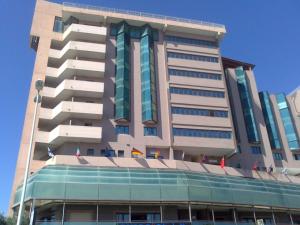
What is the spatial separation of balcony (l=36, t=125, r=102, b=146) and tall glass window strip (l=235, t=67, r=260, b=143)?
32331 mm

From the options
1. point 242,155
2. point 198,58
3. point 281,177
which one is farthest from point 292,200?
point 198,58

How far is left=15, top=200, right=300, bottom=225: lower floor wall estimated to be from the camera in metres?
44.2

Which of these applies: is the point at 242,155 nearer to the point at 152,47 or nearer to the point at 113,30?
the point at 152,47

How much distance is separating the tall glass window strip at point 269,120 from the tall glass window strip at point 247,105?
5040 millimetres

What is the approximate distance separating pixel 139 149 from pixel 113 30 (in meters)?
26.3

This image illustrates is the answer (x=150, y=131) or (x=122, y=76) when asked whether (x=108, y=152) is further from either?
(x=122, y=76)

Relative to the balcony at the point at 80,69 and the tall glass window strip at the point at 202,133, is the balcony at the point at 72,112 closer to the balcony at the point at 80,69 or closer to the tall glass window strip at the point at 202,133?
the balcony at the point at 80,69

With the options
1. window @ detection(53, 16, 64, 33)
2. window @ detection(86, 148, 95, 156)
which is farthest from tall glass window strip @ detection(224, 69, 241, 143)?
→ window @ detection(53, 16, 64, 33)

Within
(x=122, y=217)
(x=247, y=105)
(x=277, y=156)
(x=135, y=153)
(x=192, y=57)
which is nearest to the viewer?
(x=122, y=217)

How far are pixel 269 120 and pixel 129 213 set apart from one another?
140 feet

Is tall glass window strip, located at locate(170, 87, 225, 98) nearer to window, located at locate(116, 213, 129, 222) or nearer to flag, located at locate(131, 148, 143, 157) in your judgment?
flag, located at locate(131, 148, 143, 157)

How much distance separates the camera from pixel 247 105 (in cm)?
7181

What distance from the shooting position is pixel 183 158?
5969 cm

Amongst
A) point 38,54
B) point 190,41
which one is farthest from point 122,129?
point 190,41
